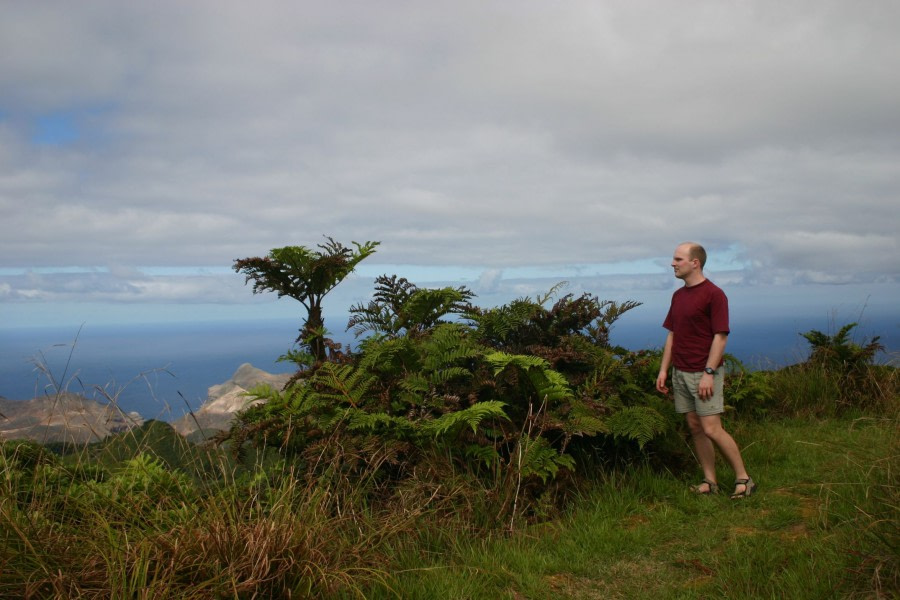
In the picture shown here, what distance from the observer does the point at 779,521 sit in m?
5.78

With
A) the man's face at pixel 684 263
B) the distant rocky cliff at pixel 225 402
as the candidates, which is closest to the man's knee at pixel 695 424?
the man's face at pixel 684 263

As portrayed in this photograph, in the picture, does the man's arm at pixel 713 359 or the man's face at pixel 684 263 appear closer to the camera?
the man's arm at pixel 713 359

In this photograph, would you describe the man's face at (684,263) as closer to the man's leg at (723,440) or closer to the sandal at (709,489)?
the man's leg at (723,440)

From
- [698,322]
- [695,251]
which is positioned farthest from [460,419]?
[695,251]

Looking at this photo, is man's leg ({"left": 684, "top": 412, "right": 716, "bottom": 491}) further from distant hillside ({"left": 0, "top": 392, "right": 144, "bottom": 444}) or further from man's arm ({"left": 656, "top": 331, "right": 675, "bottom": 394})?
distant hillside ({"left": 0, "top": 392, "right": 144, "bottom": 444})

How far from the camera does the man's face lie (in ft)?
22.2

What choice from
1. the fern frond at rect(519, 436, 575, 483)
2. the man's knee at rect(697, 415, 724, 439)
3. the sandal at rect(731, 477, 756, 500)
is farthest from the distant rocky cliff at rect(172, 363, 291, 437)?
the sandal at rect(731, 477, 756, 500)

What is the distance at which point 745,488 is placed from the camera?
6.59 metres

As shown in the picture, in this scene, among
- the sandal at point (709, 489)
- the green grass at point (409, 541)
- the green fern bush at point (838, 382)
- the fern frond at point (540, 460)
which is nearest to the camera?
the green grass at point (409, 541)

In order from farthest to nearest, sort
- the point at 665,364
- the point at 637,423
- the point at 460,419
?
1. the point at 665,364
2. the point at 637,423
3. the point at 460,419

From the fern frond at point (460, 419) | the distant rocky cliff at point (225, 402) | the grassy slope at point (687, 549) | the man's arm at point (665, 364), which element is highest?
the man's arm at point (665, 364)

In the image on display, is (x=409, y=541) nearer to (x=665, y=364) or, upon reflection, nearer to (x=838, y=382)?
(x=665, y=364)

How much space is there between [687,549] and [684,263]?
2741 mm

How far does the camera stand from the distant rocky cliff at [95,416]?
19.7 feet
